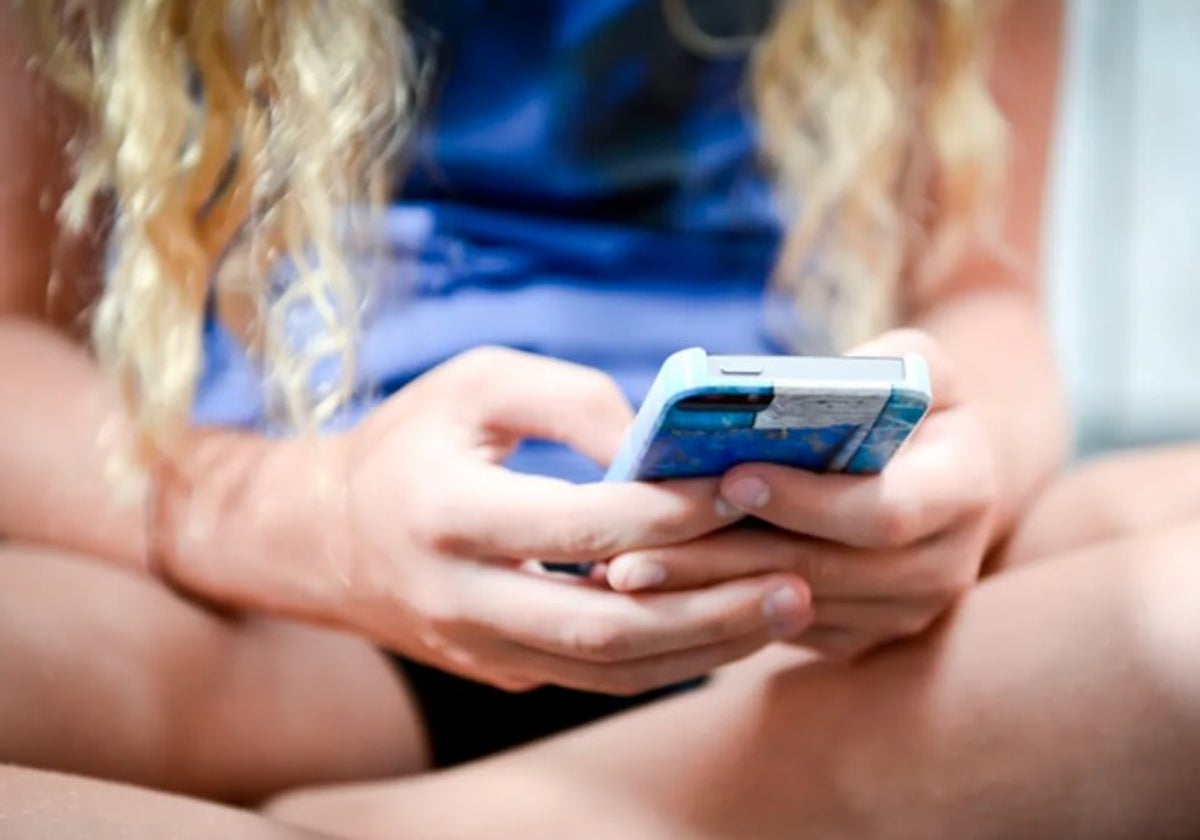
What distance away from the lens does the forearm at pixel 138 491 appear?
0.41 meters

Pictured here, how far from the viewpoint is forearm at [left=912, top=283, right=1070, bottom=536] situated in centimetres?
50

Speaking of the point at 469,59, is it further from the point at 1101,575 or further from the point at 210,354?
the point at 1101,575

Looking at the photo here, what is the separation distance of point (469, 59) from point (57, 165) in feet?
0.48

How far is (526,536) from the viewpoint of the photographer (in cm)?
35

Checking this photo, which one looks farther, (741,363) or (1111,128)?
(1111,128)

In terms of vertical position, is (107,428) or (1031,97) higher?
(1031,97)

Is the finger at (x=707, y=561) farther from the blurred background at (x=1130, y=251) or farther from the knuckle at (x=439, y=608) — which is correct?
the blurred background at (x=1130, y=251)

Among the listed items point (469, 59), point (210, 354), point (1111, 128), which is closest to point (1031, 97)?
point (469, 59)

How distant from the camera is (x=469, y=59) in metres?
0.45

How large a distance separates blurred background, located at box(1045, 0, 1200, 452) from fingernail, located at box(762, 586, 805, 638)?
0.77 meters

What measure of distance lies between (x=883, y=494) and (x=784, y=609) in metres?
0.04

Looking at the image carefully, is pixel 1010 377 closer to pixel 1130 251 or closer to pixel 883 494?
pixel 883 494

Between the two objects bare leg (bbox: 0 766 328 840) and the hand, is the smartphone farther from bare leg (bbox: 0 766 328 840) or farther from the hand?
bare leg (bbox: 0 766 328 840)

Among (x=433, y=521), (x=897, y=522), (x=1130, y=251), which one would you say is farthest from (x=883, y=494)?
(x=1130, y=251)
